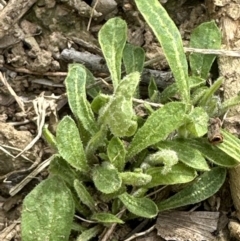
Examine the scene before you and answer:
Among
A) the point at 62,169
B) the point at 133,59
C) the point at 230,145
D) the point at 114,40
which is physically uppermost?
the point at 114,40

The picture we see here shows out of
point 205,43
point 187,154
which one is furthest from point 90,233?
point 205,43

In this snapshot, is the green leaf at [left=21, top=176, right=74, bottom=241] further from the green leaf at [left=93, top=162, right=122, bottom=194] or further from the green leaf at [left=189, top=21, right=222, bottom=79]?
the green leaf at [left=189, top=21, right=222, bottom=79]

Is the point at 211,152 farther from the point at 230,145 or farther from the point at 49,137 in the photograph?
the point at 49,137

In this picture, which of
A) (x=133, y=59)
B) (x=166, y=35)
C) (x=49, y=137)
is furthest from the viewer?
(x=133, y=59)

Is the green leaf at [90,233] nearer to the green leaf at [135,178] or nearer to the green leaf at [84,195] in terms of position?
the green leaf at [84,195]

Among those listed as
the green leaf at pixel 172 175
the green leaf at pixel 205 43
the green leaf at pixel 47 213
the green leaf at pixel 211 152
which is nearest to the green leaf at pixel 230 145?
the green leaf at pixel 211 152

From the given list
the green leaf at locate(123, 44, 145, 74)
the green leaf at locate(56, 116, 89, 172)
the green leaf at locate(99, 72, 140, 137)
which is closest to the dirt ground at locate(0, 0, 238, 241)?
the green leaf at locate(123, 44, 145, 74)
